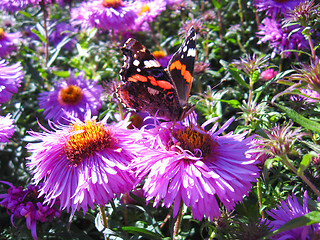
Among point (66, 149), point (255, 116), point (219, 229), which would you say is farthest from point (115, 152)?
point (255, 116)

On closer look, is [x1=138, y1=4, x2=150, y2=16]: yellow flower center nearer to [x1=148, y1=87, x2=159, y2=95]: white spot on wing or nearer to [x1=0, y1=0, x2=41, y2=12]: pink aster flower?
[x1=0, y1=0, x2=41, y2=12]: pink aster flower

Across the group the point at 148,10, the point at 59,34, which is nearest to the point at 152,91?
the point at 148,10

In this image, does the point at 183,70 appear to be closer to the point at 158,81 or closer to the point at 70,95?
the point at 158,81

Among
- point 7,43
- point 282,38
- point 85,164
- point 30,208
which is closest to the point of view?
point 85,164

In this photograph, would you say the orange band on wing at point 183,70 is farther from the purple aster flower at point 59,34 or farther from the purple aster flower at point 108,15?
the purple aster flower at point 59,34

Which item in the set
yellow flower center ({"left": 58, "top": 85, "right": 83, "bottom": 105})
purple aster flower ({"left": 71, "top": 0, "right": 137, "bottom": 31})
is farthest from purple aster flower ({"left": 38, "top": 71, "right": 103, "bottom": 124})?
purple aster flower ({"left": 71, "top": 0, "right": 137, "bottom": 31})

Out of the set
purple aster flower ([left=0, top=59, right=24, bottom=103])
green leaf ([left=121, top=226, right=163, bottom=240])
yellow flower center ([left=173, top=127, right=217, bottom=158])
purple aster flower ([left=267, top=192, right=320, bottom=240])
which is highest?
purple aster flower ([left=0, top=59, right=24, bottom=103])
